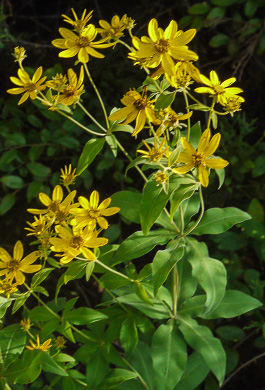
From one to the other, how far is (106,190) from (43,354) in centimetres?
137

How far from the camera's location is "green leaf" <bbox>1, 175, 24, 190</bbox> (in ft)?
8.77

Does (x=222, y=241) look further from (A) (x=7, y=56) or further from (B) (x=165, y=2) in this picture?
(A) (x=7, y=56)

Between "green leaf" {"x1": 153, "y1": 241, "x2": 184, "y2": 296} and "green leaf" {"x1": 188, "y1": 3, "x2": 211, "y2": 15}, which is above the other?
"green leaf" {"x1": 188, "y1": 3, "x2": 211, "y2": 15}

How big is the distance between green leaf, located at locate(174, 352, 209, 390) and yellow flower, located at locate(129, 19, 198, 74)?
50.3 inches

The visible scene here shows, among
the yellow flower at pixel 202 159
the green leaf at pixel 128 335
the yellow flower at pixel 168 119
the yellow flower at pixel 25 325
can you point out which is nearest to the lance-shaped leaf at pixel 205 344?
the green leaf at pixel 128 335

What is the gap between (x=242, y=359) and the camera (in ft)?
8.16

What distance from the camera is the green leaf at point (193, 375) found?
1996 millimetres

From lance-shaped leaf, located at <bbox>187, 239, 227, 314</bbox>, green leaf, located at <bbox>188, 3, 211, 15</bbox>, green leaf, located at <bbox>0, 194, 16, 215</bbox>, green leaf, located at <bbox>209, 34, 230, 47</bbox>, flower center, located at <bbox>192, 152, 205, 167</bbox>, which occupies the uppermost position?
flower center, located at <bbox>192, 152, 205, 167</bbox>

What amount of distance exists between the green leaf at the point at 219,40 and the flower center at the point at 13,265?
67.9 inches

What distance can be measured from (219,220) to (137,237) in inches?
11.4

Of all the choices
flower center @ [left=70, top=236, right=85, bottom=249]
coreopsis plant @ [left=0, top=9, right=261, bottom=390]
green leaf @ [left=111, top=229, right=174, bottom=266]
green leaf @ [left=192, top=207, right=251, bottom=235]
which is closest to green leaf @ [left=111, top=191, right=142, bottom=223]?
coreopsis plant @ [left=0, top=9, right=261, bottom=390]

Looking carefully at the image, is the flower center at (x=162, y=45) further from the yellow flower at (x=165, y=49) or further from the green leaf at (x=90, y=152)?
the green leaf at (x=90, y=152)

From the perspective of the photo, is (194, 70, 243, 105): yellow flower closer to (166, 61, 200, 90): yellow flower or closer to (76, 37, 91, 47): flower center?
(166, 61, 200, 90): yellow flower

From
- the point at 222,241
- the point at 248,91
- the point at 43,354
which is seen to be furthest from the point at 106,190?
the point at 43,354
